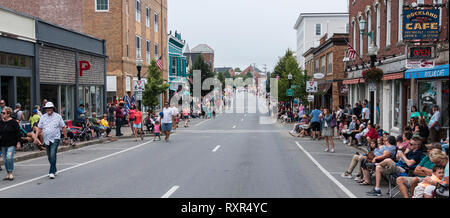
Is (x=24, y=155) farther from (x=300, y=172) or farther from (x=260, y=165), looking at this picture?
(x=300, y=172)

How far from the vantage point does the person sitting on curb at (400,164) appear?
9.32 meters

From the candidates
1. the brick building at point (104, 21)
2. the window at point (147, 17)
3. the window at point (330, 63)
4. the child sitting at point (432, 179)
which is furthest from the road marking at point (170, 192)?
the window at point (147, 17)

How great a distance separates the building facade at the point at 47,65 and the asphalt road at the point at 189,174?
4.85 meters

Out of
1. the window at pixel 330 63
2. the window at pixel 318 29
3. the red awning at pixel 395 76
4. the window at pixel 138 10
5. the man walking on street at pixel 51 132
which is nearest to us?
the man walking on street at pixel 51 132

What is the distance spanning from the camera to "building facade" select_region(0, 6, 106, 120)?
63.4ft

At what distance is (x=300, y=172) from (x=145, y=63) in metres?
32.0

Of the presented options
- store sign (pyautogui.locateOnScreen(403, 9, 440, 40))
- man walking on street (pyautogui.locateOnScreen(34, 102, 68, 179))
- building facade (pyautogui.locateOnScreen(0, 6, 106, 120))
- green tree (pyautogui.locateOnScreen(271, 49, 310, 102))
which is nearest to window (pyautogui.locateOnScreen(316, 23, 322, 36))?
green tree (pyautogui.locateOnScreen(271, 49, 310, 102))

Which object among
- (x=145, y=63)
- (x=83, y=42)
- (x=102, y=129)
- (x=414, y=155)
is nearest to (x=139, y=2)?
(x=145, y=63)

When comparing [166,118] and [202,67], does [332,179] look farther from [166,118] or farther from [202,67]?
[202,67]

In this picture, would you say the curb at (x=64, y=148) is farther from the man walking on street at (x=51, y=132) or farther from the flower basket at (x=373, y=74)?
the flower basket at (x=373, y=74)

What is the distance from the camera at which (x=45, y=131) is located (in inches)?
431

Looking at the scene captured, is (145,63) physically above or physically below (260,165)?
above

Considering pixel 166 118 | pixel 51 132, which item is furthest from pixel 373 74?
pixel 51 132

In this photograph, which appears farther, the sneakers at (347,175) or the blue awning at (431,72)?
the blue awning at (431,72)
